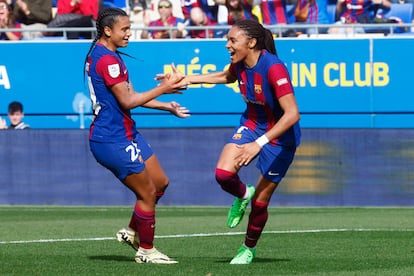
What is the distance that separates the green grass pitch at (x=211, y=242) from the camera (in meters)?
9.12

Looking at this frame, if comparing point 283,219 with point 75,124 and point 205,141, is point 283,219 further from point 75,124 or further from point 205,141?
point 75,124

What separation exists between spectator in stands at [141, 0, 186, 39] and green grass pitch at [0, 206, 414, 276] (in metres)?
4.02

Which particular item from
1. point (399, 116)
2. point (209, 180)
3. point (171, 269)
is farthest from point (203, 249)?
point (399, 116)

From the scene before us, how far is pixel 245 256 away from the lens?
32.0 ft

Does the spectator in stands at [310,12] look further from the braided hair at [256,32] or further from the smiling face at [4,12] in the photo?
the braided hair at [256,32]

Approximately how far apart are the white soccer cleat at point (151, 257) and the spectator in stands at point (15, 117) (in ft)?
35.6

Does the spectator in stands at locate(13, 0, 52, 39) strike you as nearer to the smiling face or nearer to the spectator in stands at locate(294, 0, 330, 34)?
the smiling face

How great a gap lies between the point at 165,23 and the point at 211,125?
2.19 meters

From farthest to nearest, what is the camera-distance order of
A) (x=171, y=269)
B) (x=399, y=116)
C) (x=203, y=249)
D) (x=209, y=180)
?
(x=399, y=116) < (x=209, y=180) < (x=203, y=249) < (x=171, y=269)

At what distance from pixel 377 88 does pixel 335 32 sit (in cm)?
125

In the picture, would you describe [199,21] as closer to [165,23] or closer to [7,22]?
[165,23]

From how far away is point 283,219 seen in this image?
1555 cm

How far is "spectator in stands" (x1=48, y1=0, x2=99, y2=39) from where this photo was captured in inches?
824

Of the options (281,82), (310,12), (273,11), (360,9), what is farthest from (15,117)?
(281,82)
